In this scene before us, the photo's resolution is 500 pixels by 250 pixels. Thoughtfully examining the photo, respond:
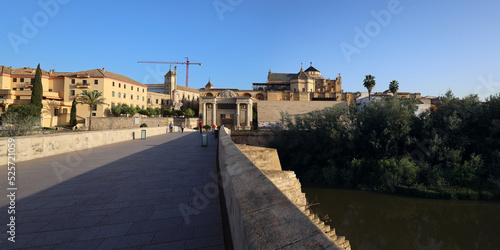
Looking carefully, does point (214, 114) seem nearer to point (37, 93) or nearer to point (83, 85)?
point (83, 85)

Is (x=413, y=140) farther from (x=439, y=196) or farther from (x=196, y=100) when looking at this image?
(x=196, y=100)

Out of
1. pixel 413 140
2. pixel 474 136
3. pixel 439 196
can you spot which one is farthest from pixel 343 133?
pixel 474 136

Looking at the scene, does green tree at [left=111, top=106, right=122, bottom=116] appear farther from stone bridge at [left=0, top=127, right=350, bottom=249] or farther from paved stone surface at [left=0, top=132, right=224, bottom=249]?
paved stone surface at [left=0, top=132, right=224, bottom=249]

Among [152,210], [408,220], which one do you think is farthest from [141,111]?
[152,210]

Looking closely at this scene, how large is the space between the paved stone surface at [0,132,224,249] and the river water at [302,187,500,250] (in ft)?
33.7

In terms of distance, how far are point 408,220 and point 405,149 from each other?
9.54 meters

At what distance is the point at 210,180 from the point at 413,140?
22203mm

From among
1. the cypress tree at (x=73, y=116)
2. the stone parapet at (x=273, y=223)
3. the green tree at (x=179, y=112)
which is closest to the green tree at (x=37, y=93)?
the cypress tree at (x=73, y=116)

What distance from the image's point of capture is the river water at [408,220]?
39.5 ft

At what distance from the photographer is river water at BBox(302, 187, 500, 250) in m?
12.1

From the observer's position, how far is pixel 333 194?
19078 mm

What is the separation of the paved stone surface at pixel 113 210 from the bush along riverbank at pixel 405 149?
18826mm

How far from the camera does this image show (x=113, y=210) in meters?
3.29

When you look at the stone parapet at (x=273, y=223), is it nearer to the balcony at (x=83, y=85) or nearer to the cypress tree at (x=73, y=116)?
the cypress tree at (x=73, y=116)
